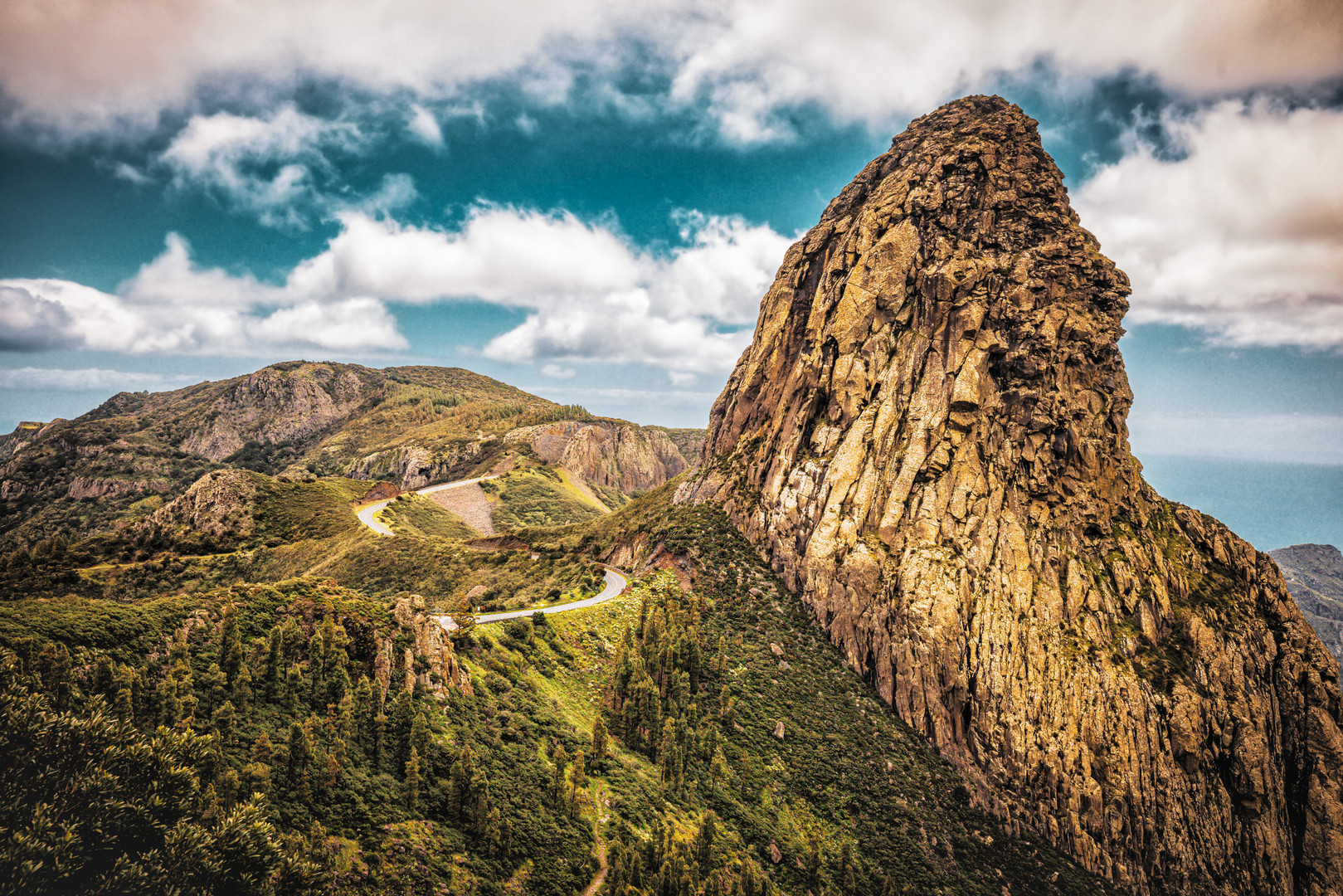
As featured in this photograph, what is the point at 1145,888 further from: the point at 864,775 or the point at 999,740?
the point at 864,775

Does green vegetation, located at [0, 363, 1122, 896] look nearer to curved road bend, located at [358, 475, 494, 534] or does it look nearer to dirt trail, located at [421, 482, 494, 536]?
curved road bend, located at [358, 475, 494, 534]

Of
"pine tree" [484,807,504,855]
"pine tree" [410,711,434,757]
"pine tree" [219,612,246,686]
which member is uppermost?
"pine tree" [219,612,246,686]

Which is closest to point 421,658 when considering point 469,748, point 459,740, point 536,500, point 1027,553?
point 459,740

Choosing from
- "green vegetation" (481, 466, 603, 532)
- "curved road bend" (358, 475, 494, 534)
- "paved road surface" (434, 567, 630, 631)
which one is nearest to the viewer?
"paved road surface" (434, 567, 630, 631)

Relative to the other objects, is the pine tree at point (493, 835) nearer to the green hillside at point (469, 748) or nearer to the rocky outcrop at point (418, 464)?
the green hillside at point (469, 748)

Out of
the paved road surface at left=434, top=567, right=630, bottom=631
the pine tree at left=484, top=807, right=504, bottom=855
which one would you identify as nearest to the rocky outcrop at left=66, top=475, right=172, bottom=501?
the paved road surface at left=434, top=567, right=630, bottom=631

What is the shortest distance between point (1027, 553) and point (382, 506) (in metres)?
123

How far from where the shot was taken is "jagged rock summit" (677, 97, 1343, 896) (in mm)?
48000

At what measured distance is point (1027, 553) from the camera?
178 ft

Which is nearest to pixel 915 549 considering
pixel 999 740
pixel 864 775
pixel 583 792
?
pixel 999 740

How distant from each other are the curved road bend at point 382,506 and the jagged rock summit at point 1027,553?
2669 inches

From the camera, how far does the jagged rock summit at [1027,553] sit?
48.0 meters

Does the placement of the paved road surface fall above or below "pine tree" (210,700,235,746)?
below

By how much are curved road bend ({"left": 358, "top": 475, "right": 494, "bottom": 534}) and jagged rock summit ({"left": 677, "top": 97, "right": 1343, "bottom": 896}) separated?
222 ft
